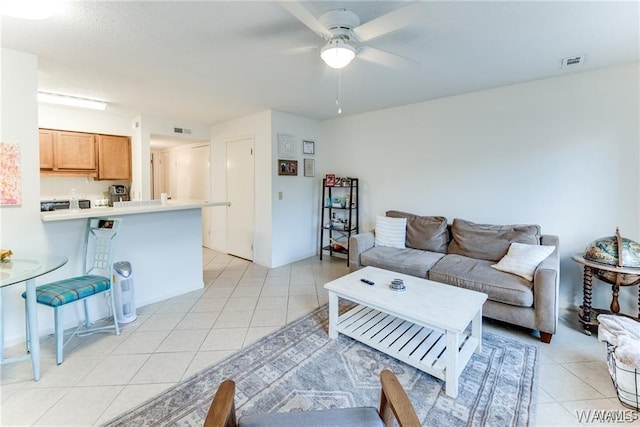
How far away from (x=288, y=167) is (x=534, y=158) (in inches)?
120

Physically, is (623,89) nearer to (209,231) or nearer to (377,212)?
(377,212)

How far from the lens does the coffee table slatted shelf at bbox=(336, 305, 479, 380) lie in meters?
1.89

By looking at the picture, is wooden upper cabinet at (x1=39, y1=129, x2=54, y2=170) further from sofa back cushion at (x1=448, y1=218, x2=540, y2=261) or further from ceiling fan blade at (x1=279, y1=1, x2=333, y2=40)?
sofa back cushion at (x1=448, y1=218, x2=540, y2=261)

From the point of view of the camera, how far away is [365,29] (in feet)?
5.35

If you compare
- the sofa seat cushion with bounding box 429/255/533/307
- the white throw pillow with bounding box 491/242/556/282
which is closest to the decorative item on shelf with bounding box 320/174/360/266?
the sofa seat cushion with bounding box 429/255/533/307

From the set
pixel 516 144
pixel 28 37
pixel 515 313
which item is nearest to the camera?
pixel 28 37

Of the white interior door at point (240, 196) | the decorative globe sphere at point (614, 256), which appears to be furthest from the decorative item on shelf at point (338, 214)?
the decorative globe sphere at point (614, 256)

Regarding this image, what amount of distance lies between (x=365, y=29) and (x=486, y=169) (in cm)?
244

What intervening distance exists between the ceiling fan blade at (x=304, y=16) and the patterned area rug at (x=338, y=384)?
6.88 ft

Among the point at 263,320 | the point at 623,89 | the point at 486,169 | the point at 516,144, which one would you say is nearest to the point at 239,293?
the point at 263,320

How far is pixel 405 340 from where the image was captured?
6.98 ft

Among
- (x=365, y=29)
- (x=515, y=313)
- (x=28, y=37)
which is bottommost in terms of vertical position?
(x=515, y=313)

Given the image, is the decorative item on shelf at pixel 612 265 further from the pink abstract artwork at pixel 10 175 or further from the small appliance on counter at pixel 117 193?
the small appliance on counter at pixel 117 193

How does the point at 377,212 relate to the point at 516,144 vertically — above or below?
below
